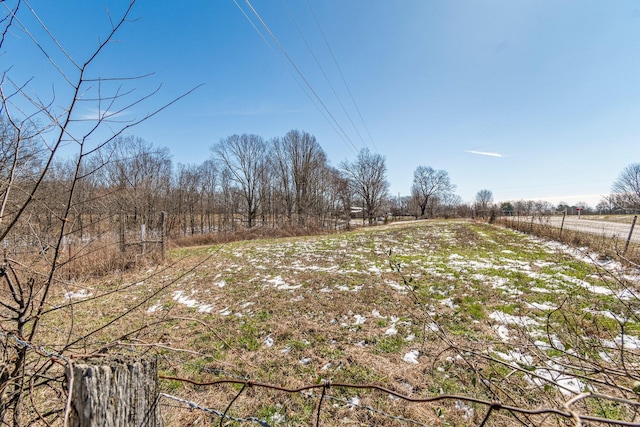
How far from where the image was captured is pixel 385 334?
3.53 meters

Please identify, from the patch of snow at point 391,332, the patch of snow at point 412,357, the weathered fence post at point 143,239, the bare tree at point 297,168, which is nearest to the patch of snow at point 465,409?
the patch of snow at point 412,357

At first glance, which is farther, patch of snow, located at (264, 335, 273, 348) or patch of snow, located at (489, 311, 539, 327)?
patch of snow, located at (489, 311, 539, 327)

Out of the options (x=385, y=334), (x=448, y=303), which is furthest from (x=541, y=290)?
(x=385, y=334)

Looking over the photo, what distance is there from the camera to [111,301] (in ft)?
17.5

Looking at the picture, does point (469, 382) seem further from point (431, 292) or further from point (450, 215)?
point (450, 215)

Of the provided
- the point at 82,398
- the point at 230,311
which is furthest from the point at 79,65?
the point at 230,311

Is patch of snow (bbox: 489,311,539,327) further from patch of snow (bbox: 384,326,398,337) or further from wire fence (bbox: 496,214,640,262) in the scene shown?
wire fence (bbox: 496,214,640,262)

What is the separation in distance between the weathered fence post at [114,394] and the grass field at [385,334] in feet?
0.31

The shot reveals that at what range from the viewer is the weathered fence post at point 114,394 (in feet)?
2.75

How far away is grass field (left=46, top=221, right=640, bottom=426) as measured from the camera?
183 centimetres

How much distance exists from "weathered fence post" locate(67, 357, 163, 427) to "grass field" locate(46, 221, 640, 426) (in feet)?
0.31

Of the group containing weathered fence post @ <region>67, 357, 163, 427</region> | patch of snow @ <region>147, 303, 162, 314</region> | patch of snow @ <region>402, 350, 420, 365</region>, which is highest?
weathered fence post @ <region>67, 357, 163, 427</region>

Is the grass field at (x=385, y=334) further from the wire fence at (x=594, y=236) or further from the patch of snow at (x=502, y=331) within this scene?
the wire fence at (x=594, y=236)

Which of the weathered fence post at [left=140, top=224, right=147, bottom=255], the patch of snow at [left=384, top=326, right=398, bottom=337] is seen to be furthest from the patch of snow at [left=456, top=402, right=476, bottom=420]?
the weathered fence post at [left=140, top=224, right=147, bottom=255]
